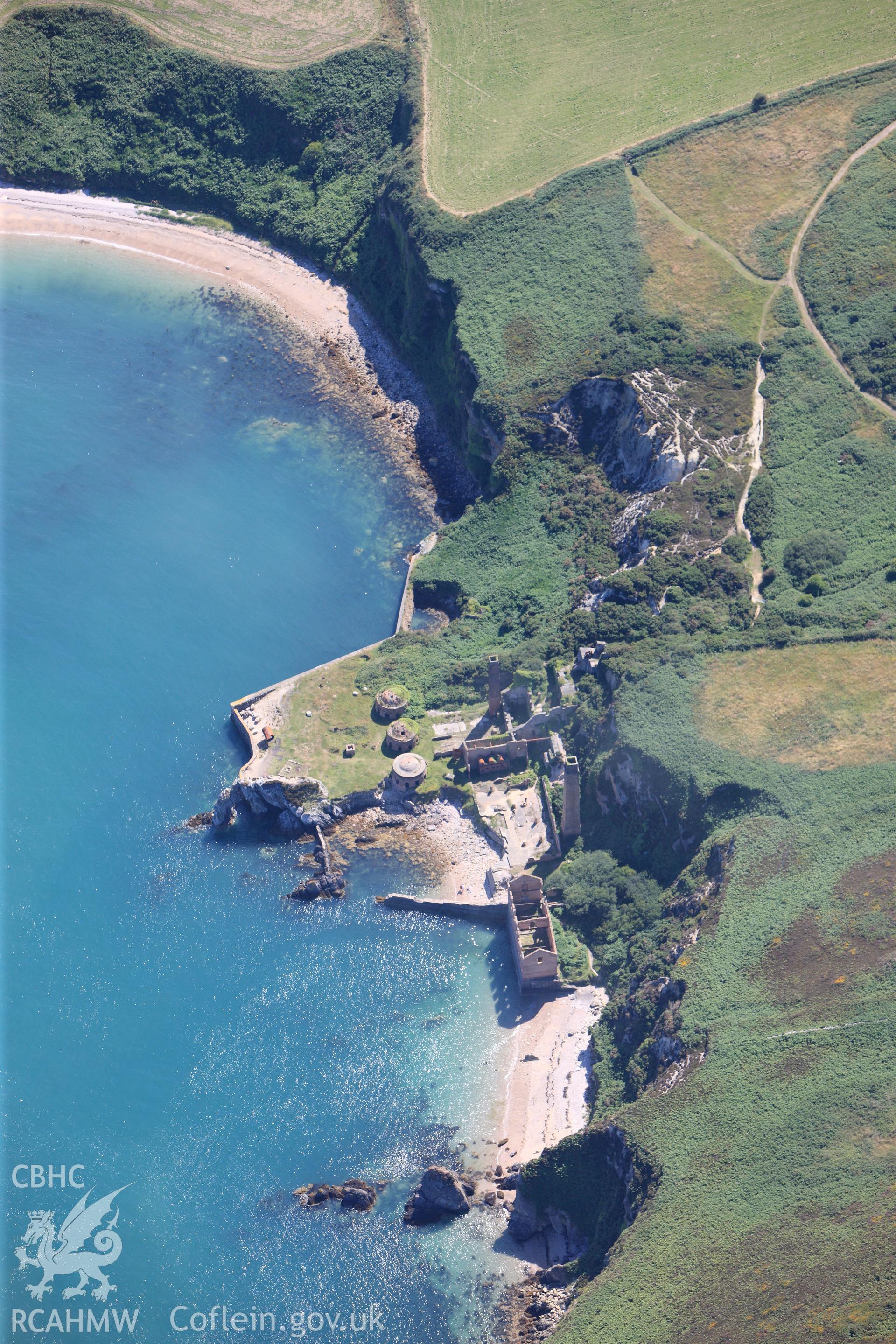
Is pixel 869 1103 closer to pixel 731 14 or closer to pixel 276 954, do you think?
pixel 276 954

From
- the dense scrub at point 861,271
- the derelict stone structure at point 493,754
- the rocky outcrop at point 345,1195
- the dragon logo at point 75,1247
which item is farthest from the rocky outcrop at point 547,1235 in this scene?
the dense scrub at point 861,271

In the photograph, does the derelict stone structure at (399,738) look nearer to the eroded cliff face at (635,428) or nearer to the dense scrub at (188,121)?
the eroded cliff face at (635,428)

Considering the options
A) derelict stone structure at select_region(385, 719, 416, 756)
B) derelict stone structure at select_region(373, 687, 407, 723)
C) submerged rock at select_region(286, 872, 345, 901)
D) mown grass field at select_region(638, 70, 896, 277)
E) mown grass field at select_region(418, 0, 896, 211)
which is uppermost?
mown grass field at select_region(418, 0, 896, 211)

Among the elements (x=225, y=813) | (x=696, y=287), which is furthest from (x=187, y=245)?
(x=225, y=813)

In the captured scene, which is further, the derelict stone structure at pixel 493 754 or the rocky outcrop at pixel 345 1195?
the derelict stone structure at pixel 493 754

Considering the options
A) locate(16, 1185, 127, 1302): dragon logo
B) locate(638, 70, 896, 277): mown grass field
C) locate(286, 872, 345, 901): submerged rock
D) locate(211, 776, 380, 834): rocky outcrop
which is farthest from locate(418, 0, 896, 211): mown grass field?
locate(16, 1185, 127, 1302): dragon logo

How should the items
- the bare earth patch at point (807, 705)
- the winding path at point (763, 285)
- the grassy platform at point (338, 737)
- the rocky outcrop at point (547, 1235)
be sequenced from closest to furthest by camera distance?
the rocky outcrop at point (547, 1235), the bare earth patch at point (807, 705), the grassy platform at point (338, 737), the winding path at point (763, 285)

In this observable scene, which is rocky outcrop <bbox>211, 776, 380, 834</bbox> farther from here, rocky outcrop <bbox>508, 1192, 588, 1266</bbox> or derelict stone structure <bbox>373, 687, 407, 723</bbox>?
rocky outcrop <bbox>508, 1192, 588, 1266</bbox>
